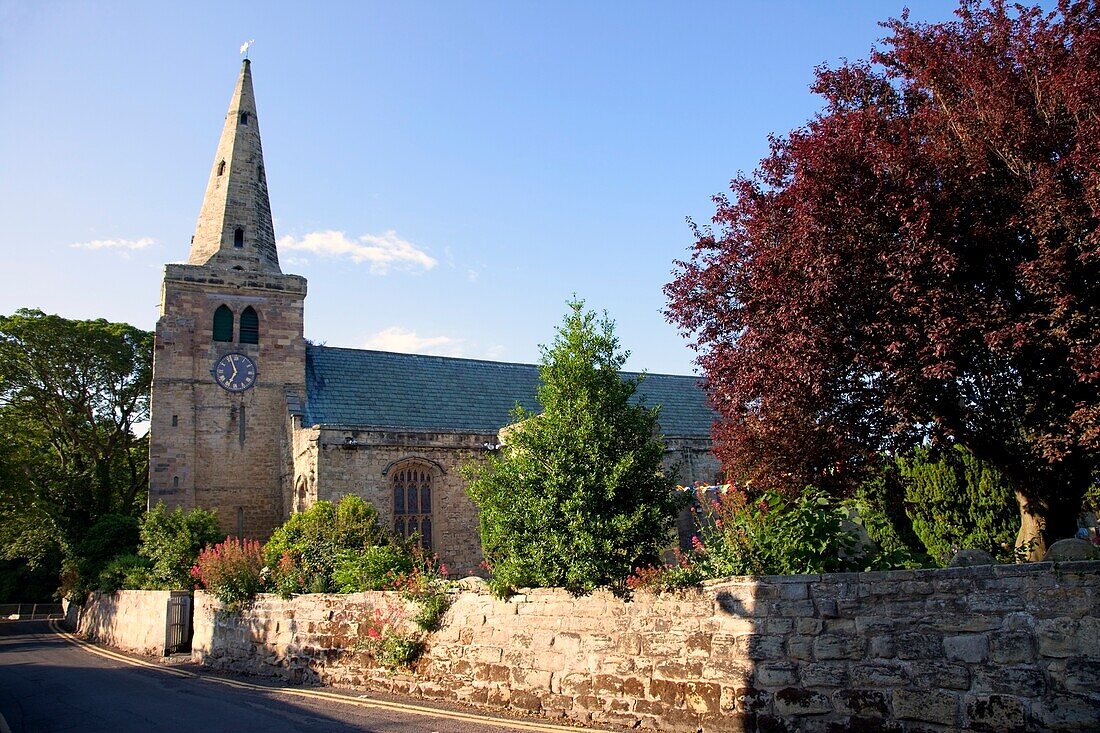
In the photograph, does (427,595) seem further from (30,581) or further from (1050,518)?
(30,581)

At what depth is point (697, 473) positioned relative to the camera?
2648 centimetres

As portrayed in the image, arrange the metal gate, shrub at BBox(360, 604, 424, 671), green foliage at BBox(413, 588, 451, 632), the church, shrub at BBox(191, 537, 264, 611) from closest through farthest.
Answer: green foliage at BBox(413, 588, 451, 632), shrub at BBox(360, 604, 424, 671), shrub at BBox(191, 537, 264, 611), the metal gate, the church

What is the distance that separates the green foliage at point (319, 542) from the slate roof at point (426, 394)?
Answer: 318 inches

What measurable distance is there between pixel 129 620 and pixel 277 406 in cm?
913

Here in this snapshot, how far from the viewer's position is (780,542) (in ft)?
31.4

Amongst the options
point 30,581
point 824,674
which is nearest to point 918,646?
point 824,674

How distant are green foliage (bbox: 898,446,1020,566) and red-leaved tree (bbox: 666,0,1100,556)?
0.48 meters

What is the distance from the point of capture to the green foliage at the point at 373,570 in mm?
14977

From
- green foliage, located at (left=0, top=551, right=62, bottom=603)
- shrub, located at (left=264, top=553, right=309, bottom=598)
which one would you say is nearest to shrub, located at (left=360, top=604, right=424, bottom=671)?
shrub, located at (left=264, top=553, right=309, bottom=598)

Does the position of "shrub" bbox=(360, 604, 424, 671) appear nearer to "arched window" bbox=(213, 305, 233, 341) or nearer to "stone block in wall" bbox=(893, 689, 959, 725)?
"stone block in wall" bbox=(893, 689, 959, 725)

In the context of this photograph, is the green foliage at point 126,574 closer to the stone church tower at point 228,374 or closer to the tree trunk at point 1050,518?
the stone church tower at point 228,374

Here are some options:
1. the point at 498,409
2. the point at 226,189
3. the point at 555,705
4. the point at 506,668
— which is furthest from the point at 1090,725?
the point at 226,189

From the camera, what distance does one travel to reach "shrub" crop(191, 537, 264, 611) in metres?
18.0

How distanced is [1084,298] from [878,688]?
4.70 metres
